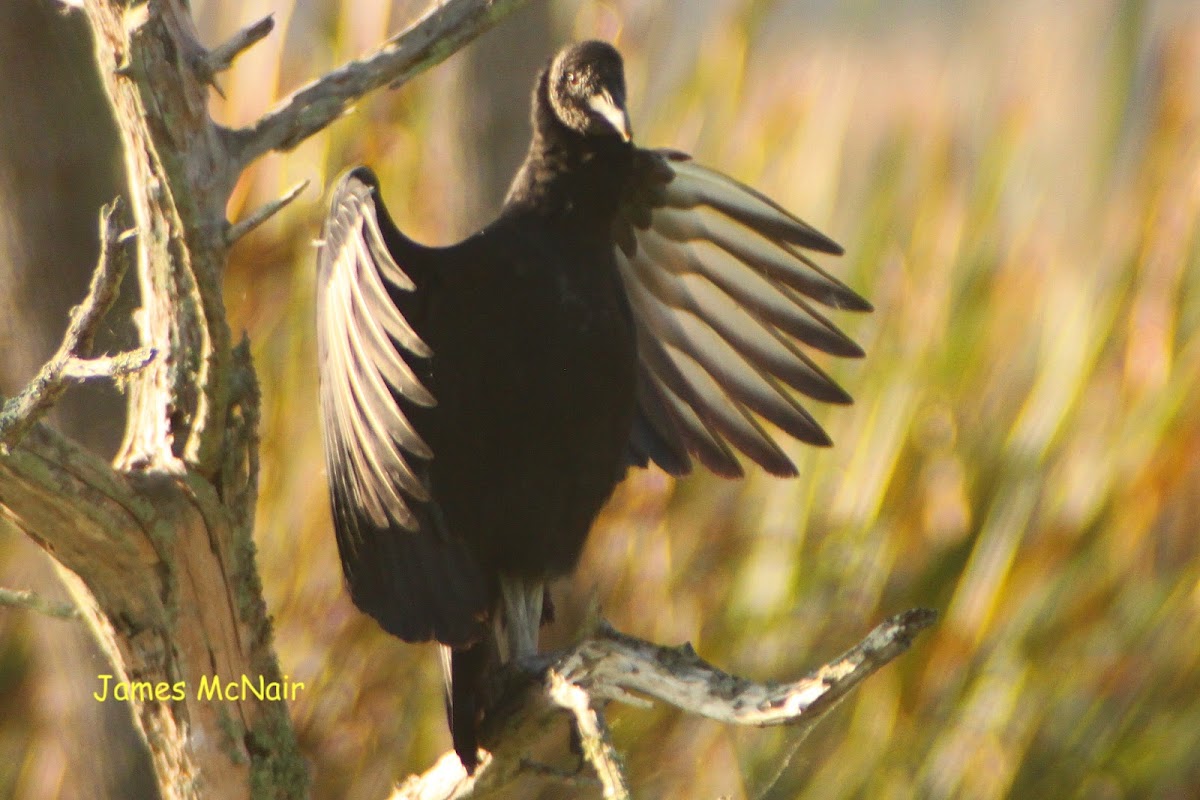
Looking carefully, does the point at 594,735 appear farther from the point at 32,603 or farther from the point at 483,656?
the point at 32,603

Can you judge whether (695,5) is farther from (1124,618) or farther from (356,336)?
(356,336)

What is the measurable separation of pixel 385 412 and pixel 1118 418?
2279 mm

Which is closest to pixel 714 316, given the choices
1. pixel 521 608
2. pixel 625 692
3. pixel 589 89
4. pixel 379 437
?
pixel 589 89

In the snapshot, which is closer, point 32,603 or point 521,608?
point 32,603

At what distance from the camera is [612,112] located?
111 inches

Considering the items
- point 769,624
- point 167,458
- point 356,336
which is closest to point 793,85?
point 769,624

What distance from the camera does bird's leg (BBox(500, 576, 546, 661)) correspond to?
298 centimetres

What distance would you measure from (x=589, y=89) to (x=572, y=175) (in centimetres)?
18

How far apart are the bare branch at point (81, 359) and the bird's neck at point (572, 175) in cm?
113

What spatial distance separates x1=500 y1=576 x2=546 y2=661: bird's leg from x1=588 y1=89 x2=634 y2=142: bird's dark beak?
953 mm

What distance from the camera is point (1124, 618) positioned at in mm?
3828

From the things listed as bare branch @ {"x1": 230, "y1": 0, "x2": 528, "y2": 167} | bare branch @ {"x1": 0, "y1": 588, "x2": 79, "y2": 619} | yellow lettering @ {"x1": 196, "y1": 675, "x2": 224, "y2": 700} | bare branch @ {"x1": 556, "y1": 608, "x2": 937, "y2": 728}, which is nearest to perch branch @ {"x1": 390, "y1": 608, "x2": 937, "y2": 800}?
bare branch @ {"x1": 556, "y1": 608, "x2": 937, "y2": 728}

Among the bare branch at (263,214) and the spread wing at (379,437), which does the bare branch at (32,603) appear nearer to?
the spread wing at (379,437)

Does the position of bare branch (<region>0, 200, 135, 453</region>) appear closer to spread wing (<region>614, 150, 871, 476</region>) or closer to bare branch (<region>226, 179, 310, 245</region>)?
bare branch (<region>226, 179, 310, 245</region>)
